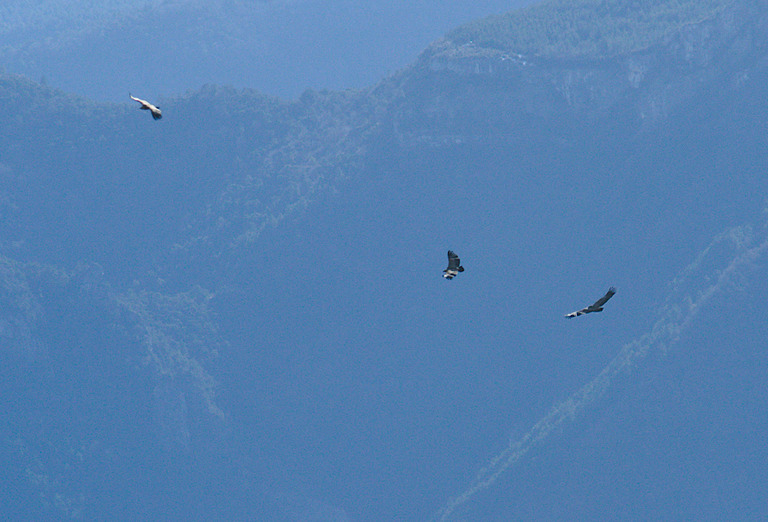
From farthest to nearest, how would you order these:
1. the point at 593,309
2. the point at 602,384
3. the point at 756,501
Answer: the point at 602,384 → the point at 756,501 → the point at 593,309

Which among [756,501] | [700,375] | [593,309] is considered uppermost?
[700,375]

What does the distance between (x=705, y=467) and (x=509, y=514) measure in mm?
20531

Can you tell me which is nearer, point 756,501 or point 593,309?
point 593,309

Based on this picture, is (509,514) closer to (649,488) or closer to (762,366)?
(649,488)

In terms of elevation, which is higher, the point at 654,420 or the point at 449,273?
the point at 654,420

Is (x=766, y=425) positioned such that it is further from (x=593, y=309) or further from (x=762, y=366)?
(x=593, y=309)

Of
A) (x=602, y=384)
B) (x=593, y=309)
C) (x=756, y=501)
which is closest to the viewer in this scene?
(x=593, y=309)

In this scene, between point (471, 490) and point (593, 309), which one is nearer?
point (593, 309)

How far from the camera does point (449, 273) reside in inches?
2778

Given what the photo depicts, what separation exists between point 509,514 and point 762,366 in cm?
3013

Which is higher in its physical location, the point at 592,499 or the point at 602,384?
the point at 602,384

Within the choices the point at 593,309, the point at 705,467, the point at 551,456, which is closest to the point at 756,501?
the point at 705,467

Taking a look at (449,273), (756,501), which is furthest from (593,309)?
(756,501)

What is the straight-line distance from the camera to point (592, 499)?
188000 mm
